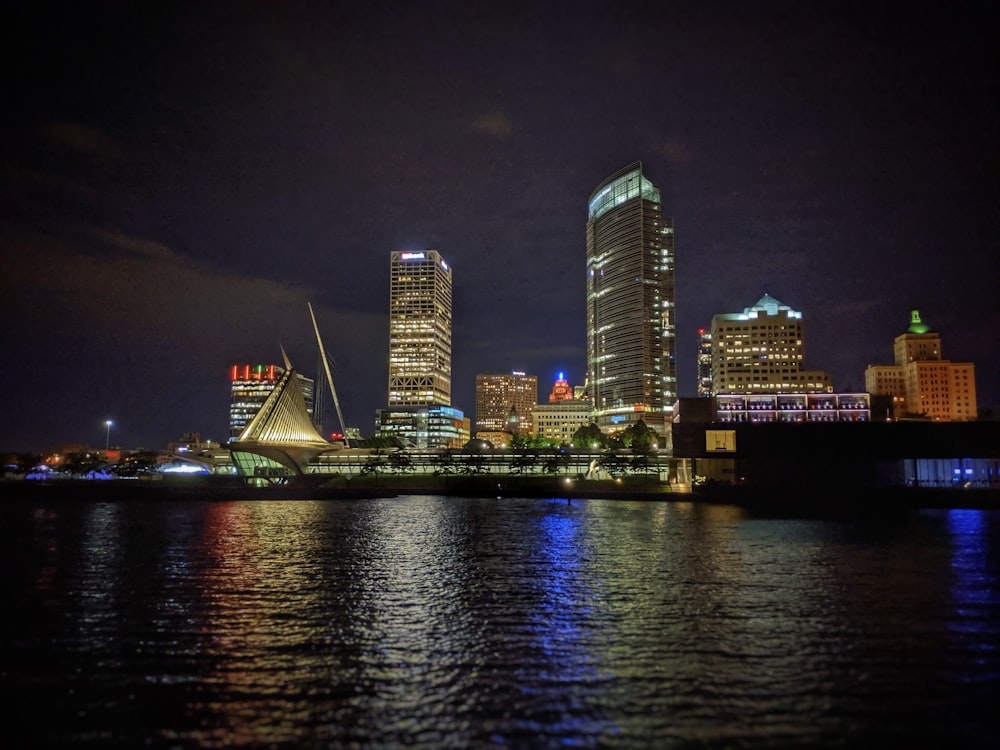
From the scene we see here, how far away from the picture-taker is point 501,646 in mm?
21281

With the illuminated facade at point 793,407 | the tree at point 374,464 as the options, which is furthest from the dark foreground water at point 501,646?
the illuminated facade at point 793,407

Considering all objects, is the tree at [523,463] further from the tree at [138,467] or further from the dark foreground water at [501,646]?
the dark foreground water at [501,646]

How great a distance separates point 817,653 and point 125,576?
3334 cm

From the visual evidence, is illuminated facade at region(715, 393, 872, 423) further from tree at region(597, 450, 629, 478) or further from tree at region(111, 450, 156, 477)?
tree at region(111, 450, 156, 477)

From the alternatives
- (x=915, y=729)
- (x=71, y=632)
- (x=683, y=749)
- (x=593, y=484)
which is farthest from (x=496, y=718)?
(x=593, y=484)

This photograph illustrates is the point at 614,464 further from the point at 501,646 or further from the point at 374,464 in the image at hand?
the point at 501,646

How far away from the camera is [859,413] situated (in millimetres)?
173250

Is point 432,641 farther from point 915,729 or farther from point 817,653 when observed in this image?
point 915,729

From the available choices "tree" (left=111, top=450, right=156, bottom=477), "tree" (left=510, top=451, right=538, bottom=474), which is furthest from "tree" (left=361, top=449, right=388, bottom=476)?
"tree" (left=111, top=450, right=156, bottom=477)

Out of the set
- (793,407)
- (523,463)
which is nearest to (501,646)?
(523,463)

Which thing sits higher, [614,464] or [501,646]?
[614,464]

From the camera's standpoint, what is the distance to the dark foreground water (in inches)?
582

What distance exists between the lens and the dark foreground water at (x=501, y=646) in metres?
14.8

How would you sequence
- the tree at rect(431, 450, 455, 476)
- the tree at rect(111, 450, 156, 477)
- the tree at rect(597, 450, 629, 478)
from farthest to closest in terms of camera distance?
the tree at rect(111, 450, 156, 477) < the tree at rect(431, 450, 455, 476) < the tree at rect(597, 450, 629, 478)
